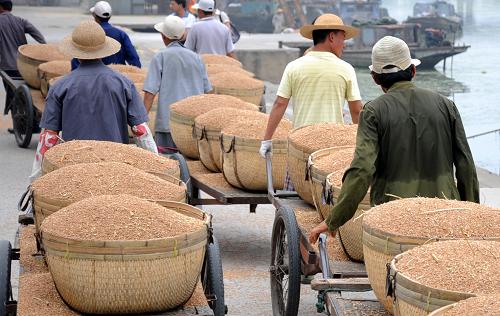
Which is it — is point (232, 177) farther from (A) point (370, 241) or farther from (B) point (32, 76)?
(B) point (32, 76)

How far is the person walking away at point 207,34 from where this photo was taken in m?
14.1

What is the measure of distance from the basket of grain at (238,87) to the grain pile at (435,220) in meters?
6.90

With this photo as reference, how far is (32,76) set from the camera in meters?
13.8

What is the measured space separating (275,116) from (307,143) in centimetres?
55

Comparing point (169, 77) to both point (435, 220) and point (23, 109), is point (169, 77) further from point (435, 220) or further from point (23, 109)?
point (435, 220)

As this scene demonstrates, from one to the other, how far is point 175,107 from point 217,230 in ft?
3.62

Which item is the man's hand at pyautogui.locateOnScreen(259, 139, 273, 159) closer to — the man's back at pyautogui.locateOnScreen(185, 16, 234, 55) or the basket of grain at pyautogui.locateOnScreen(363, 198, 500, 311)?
the basket of grain at pyautogui.locateOnScreen(363, 198, 500, 311)

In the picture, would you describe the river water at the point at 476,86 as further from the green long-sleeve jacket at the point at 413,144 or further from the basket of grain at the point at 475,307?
the basket of grain at the point at 475,307

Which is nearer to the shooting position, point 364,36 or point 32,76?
point 32,76

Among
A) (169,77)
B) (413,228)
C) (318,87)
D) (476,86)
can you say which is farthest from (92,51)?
(476,86)

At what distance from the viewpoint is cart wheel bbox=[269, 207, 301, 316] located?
6.57 meters

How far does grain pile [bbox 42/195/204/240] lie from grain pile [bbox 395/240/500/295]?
1086 millimetres

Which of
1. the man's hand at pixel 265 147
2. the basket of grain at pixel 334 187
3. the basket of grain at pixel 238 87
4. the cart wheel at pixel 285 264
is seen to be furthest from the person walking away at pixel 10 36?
the basket of grain at pixel 334 187

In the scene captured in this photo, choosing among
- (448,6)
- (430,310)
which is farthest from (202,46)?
(448,6)
